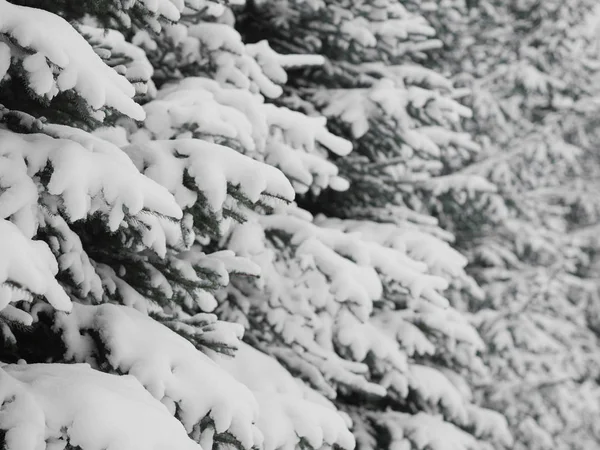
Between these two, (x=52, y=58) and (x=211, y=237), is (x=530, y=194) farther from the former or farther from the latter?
(x=52, y=58)

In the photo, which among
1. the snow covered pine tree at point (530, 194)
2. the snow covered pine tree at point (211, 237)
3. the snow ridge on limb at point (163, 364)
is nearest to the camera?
the snow covered pine tree at point (211, 237)

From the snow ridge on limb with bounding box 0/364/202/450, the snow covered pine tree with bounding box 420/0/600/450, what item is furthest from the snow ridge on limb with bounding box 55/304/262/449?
the snow covered pine tree with bounding box 420/0/600/450

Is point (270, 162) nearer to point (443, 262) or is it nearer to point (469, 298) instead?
point (443, 262)

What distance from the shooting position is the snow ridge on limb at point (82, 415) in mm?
1695

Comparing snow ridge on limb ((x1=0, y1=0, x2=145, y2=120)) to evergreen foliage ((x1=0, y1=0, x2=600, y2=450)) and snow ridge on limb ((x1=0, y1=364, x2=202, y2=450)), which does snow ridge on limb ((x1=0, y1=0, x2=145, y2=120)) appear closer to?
evergreen foliage ((x1=0, y1=0, x2=600, y2=450))

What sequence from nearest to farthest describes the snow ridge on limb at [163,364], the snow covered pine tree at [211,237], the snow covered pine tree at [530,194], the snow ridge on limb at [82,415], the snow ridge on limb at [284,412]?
1. the snow ridge on limb at [82,415]
2. the snow covered pine tree at [211,237]
3. the snow ridge on limb at [163,364]
4. the snow ridge on limb at [284,412]
5. the snow covered pine tree at [530,194]

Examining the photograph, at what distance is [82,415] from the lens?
1759 mm

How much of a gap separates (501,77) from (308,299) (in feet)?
21.9

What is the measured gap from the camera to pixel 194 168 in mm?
2266

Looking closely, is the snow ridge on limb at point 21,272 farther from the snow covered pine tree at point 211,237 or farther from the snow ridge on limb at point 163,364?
the snow ridge on limb at point 163,364

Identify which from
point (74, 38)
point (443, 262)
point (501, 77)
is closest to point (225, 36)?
point (74, 38)

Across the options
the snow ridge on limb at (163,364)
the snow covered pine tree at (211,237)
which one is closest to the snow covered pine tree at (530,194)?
the snow covered pine tree at (211,237)

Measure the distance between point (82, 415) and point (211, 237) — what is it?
1792 mm

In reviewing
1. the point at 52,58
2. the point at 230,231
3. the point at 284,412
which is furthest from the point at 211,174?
the point at 230,231
